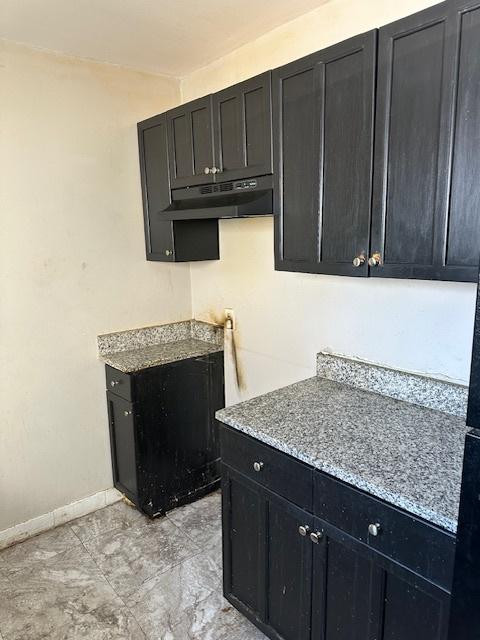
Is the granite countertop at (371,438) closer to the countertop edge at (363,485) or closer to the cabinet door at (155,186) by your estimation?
the countertop edge at (363,485)

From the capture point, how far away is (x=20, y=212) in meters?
2.27

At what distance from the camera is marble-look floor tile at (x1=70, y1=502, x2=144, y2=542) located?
2525 millimetres

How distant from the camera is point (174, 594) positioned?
2072mm

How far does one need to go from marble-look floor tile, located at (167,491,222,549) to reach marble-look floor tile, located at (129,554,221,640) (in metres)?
0.14

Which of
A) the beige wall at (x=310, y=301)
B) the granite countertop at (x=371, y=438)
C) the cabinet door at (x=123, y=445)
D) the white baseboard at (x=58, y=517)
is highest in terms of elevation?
the beige wall at (x=310, y=301)

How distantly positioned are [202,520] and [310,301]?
1425 mm

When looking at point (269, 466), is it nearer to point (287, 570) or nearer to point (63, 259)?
point (287, 570)

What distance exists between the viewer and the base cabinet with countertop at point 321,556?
1.18m

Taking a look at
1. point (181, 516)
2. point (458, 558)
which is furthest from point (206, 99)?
point (181, 516)

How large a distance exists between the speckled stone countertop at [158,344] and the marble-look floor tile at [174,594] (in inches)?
40.4

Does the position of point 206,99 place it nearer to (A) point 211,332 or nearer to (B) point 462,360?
(A) point 211,332

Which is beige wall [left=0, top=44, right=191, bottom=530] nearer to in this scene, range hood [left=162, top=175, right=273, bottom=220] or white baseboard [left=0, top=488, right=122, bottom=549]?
white baseboard [left=0, top=488, right=122, bottom=549]

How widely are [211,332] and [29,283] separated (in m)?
1.07

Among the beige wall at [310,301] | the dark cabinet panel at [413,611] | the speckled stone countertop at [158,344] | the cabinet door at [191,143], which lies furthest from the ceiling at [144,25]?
the dark cabinet panel at [413,611]
